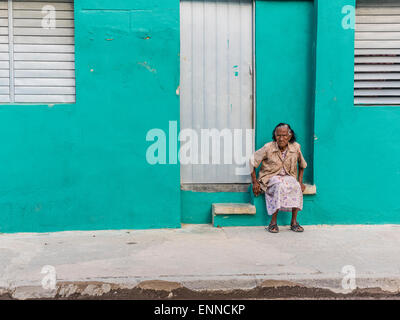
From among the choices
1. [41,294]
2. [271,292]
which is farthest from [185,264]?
[41,294]

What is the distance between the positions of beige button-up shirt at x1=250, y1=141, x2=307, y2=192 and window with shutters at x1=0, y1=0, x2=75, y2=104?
2.47 metres

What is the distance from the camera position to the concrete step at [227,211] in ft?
17.5

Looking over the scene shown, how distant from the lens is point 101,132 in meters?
5.19

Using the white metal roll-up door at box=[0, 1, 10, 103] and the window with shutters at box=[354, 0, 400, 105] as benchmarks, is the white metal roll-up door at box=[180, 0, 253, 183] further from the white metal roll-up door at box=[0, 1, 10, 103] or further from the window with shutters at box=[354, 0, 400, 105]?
the white metal roll-up door at box=[0, 1, 10, 103]

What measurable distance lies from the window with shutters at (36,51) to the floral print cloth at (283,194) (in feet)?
9.04

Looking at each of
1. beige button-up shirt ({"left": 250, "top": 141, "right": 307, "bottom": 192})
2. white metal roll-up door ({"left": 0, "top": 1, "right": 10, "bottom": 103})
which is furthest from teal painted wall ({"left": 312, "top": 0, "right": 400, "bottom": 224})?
white metal roll-up door ({"left": 0, "top": 1, "right": 10, "bottom": 103})

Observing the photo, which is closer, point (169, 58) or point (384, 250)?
point (384, 250)

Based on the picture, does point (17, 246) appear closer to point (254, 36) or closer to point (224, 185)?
point (224, 185)

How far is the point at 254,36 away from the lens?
214 inches

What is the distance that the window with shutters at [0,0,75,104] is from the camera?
5.20m

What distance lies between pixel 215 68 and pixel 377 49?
2.09 metres

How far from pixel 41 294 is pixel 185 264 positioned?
1.24 m

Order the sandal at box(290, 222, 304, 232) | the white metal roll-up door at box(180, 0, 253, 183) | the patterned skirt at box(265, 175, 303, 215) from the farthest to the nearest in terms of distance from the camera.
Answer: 1. the white metal roll-up door at box(180, 0, 253, 183)
2. the sandal at box(290, 222, 304, 232)
3. the patterned skirt at box(265, 175, 303, 215)
